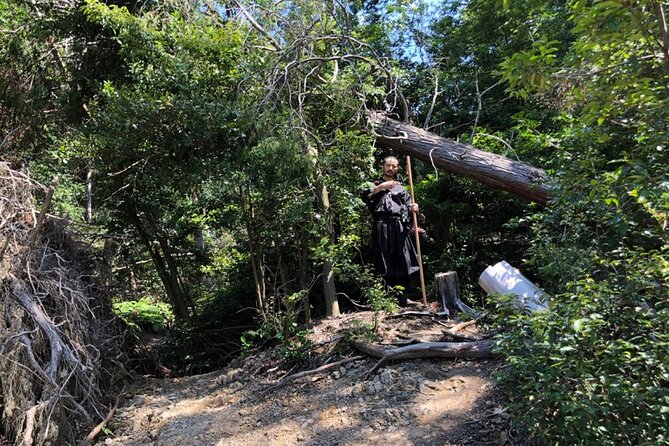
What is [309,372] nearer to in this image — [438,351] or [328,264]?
[438,351]

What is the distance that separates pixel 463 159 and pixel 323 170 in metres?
1.86

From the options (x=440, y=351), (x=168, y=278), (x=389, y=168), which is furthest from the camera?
(x=168, y=278)

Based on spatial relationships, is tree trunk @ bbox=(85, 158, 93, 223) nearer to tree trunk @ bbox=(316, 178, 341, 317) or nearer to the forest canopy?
the forest canopy

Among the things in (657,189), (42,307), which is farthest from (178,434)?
(657,189)

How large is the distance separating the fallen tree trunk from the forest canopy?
235 mm

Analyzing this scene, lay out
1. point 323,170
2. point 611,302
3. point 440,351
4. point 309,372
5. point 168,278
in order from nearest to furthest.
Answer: point 611,302, point 440,351, point 309,372, point 323,170, point 168,278

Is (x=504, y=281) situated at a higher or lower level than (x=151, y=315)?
higher

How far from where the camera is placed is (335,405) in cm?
369

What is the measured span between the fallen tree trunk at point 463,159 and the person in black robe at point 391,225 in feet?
1.75

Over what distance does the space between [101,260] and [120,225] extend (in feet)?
2.80

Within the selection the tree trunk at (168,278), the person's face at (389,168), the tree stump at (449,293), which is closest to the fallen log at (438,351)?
the tree stump at (449,293)

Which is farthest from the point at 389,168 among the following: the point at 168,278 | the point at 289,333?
the point at 168,278

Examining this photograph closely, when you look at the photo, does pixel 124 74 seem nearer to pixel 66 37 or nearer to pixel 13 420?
pixel 66 37

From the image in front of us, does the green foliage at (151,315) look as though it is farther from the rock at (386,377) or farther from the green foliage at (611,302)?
the green foliage at (611,302)
